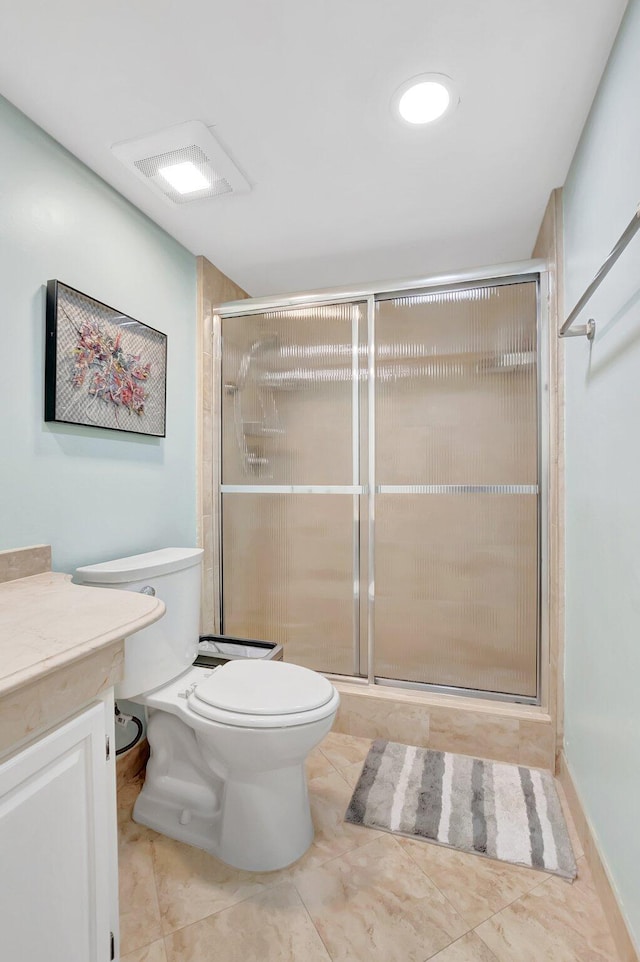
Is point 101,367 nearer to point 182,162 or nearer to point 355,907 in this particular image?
point 182,162

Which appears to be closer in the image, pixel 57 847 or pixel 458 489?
pixel 57 847

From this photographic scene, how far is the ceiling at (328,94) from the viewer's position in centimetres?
108

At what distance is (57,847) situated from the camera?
0.77 m

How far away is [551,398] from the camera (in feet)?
5.76

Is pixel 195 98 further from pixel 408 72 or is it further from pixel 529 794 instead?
pixel 529 794

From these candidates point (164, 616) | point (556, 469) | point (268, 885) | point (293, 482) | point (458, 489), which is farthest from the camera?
point (293, 482)

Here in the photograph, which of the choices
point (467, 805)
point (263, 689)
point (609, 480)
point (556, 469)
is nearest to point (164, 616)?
point (263, 689)

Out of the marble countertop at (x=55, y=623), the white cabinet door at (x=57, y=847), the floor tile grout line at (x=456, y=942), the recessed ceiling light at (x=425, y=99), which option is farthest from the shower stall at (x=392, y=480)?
the white cabinet door at (x=57, y=847)

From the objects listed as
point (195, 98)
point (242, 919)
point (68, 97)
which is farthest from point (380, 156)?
point (242, 919)

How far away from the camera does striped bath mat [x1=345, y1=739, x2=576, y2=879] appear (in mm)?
1382

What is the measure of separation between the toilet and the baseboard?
800mm

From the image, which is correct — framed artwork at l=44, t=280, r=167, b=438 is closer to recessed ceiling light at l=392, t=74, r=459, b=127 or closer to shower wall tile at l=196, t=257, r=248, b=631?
shower wall tile at l=196, t=257, r=248, b=631

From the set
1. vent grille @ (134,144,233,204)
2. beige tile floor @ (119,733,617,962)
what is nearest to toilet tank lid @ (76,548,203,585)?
beige tile floor @ (119,733,617,962)

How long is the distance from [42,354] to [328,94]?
1.16 m
